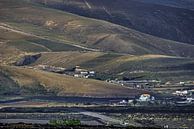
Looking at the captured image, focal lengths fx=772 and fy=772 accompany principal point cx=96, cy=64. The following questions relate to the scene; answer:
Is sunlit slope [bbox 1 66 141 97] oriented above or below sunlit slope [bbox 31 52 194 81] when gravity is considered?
below

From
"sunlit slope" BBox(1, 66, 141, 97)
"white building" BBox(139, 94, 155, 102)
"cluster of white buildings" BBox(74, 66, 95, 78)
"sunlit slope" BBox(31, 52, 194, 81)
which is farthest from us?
"sunlit slope" BBox(31, 52, 194, 81)

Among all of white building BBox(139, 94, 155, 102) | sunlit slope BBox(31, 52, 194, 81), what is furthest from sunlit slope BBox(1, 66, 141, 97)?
sunlit slope BBox(31, 52, 194, 81)

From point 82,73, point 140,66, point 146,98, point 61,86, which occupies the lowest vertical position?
point 146,98

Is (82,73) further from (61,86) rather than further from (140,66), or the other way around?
(61,86)

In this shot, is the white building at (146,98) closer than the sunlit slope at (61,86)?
Yes

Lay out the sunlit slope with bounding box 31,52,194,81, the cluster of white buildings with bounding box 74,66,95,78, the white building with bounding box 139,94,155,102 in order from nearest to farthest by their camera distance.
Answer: the white building with bounding box 139,94,155,102, the cluster of white buildings with bounding box 74,66,95,78, the sunlit slope with bounding box 31,52,194,81

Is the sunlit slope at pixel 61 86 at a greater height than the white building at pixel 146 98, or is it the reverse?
the sunlit slope at pixel 61 86

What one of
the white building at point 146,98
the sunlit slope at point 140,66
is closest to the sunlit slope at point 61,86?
the white building at point 146,98

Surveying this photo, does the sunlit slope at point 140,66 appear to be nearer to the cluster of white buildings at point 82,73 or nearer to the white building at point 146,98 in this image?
the cluster of white buildings at point 82,73

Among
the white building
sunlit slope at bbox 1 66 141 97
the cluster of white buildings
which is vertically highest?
the cluster of white buildings

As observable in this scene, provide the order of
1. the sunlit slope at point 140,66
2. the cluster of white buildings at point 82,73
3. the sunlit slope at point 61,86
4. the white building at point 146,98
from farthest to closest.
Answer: the sunlit slope at point 140,66 → the cluster of white buildings at point 82,73 → the sunlit slope at point 61,86 → the white building at point 146,98

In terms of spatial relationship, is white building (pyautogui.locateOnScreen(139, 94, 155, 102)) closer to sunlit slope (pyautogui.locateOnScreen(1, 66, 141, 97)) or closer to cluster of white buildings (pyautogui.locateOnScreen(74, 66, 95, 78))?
sunlit slope (pyautogui.locateOnScreen(1, 66, 141, 97))

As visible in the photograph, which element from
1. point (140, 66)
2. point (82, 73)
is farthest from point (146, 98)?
point (140, 66)
